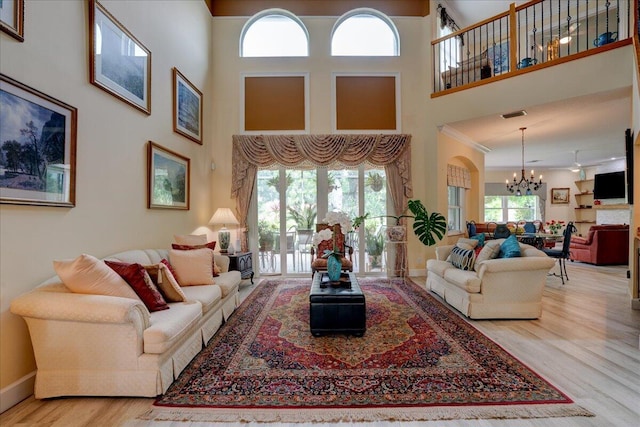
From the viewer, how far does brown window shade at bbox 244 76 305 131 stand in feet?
18.8

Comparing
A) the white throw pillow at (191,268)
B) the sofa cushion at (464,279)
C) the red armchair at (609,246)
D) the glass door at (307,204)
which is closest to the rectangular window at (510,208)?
the red armchair at (609,246)

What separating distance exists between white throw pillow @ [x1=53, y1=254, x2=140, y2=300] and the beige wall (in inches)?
11.9

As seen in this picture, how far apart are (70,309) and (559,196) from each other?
13100mm

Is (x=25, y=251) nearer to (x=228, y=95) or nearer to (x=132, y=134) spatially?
(x=132, y=134)

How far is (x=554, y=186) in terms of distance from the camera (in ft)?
34.1

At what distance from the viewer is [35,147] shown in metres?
2.16

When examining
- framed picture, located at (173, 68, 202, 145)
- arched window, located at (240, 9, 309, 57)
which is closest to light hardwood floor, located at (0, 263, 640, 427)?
framed picture, located at (173, 68, 202, 145)

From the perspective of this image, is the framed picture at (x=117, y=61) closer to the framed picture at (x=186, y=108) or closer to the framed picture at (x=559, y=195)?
the framed picture at (x=186, y=108)

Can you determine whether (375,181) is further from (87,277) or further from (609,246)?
(609,246)

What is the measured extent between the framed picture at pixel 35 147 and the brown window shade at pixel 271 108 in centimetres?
352

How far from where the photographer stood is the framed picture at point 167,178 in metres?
3.56

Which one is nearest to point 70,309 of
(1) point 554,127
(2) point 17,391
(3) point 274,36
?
(2) point 17,391

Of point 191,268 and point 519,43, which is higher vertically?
point 519,43

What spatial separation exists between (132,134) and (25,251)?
1.65 m
